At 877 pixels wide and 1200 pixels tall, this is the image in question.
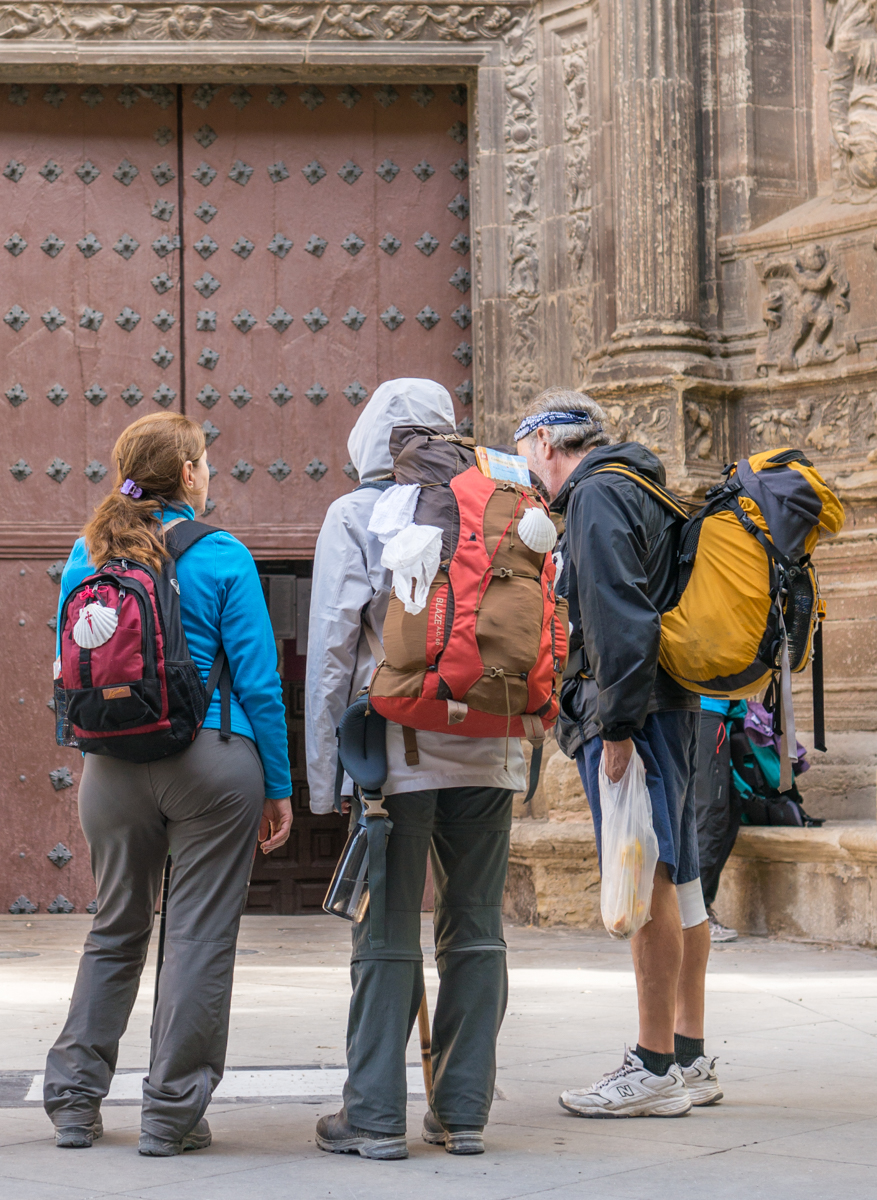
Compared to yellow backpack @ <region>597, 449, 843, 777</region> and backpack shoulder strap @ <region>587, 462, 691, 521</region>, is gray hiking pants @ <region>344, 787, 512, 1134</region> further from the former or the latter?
backpack shoulder strap @ <region>587, 462, 691, 521</region>

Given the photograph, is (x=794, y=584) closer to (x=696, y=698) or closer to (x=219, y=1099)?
(x=696, y=698)

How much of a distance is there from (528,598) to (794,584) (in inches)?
35.7

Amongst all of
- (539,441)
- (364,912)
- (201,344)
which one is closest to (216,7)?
(201,344)

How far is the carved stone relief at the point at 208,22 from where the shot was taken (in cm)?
1006

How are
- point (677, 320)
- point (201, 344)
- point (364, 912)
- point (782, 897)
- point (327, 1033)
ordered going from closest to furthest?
point (364, 912), point (327, 1033), point (782, 897), point (677, 320), point (201, 344)

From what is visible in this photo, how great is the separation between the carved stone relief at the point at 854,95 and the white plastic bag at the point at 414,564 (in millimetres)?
6332

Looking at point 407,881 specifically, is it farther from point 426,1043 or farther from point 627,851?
point 627,851

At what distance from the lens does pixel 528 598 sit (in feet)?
12.7

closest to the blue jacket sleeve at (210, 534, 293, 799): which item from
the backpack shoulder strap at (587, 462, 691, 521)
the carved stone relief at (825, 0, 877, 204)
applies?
the backpack shoulder strap at (587, 462, 691, 521)

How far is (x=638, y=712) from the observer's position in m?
4.19

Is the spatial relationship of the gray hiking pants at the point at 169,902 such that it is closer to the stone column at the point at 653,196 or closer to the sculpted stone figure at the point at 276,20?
the stone column at the point at 653,196

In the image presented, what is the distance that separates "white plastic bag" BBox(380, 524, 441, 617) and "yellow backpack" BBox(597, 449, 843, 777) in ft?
2.68

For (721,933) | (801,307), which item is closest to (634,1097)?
(721,933)

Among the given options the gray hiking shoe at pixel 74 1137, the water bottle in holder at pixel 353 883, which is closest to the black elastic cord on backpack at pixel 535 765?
the water bottle in holder at pixel 353 883
